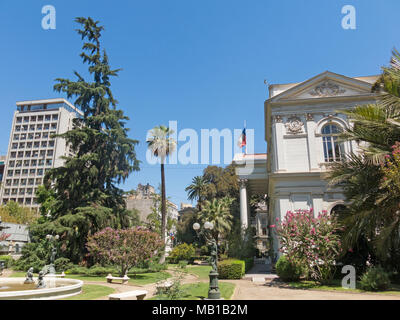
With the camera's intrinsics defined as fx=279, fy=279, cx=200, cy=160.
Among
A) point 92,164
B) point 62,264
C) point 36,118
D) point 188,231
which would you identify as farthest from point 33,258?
point 36,118

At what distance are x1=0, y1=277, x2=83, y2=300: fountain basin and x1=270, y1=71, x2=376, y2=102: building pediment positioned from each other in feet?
64.1

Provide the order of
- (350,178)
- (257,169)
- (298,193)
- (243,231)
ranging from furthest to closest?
(257,169) < (243,231) < (298,193) < (350,178)

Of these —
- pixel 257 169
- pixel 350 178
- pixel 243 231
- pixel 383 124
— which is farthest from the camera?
pixel 257 169

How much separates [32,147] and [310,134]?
274ft

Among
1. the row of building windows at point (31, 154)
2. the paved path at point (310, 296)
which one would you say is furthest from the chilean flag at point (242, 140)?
the row of building windows at point (31, 154)

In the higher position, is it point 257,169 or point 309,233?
point 257,169

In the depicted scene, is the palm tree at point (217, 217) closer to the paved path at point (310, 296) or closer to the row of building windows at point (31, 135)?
the paved path at point (310, 296)

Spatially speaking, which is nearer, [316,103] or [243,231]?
[316,103]

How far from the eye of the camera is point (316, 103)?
22.9m

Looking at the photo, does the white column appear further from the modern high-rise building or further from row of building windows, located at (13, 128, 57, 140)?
row of building windows, located at (13, 128, 57, 140)

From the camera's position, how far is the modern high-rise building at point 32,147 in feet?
259
